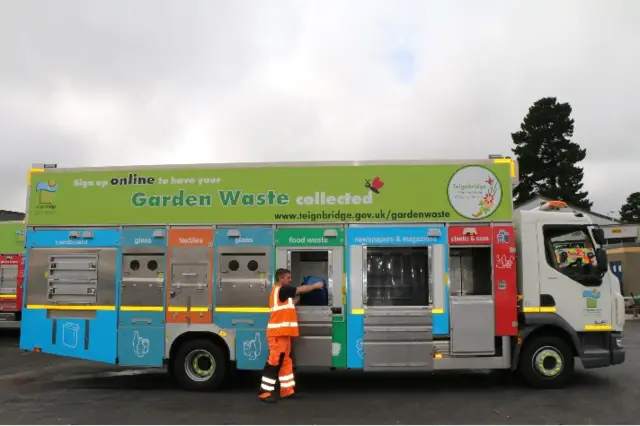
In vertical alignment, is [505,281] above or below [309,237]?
below

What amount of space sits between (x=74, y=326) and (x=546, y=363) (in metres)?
7.22

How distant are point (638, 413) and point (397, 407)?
9.81ft

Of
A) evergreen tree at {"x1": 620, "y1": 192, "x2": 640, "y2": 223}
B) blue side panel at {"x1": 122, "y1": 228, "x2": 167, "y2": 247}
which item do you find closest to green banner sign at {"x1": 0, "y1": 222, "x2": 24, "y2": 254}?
blue side panel at {"x1": 122, "y1": 228, "x2": 167, "y2": 247}

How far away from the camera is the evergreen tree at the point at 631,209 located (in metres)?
74.0

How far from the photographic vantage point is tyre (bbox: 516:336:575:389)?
25.8 feet

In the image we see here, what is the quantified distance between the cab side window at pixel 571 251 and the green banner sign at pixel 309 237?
3.21m

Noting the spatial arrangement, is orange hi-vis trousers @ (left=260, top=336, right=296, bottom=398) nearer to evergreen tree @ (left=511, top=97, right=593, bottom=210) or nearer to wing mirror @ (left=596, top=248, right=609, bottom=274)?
wing mirror @ (left=596, top=248, right=609, bottom=274)

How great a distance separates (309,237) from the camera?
810 cm

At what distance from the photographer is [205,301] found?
813cm

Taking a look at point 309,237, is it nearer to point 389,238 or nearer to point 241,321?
point 389,238

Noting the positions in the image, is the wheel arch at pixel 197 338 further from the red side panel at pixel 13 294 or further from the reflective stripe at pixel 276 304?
the red side panel at pixel 13 294

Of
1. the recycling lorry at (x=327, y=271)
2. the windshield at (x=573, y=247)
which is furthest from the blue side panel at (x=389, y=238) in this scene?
the windshield at (x=573, y=247)

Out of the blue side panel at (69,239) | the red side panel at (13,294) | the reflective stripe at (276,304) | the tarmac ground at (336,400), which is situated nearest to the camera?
the tarmac ground at (336,400)

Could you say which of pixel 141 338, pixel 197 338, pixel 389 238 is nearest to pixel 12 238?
pixel 141 338
